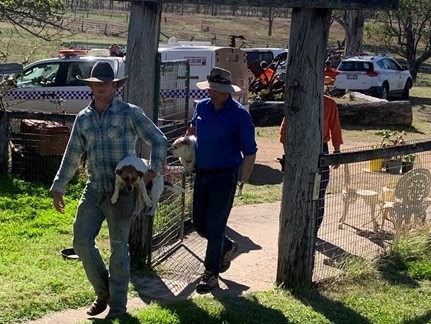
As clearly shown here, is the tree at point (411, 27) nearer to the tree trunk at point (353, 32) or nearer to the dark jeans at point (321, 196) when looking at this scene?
the tree trunk at point (353, 32)

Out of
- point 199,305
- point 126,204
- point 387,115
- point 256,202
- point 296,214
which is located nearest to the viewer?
point 126,204

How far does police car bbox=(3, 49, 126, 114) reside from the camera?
15836 mm

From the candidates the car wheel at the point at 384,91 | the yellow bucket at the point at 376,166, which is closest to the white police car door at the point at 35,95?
the yellow bucket at the point at 376,166

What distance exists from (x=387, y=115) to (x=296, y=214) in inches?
600

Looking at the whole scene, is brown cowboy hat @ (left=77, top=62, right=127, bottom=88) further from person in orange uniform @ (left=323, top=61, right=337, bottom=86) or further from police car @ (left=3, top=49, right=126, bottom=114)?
police car @ (left=3, top=49, right=126, bottom=114)

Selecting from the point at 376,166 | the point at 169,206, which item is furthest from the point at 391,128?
the point at 169,206

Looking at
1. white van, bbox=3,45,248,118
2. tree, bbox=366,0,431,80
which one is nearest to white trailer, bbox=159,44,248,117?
white van, bbox=3,45,248,118

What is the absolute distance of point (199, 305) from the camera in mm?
6191

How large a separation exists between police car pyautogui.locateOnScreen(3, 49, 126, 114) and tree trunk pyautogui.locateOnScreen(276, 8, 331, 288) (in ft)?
31.0

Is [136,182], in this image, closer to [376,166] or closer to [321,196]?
[321,196]

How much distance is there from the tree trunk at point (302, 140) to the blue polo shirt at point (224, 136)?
371mm

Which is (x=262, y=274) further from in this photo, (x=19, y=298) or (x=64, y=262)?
(x=19, y=298)

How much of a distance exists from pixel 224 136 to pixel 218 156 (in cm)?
17

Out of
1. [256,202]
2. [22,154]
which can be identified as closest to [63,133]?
[22,154]
